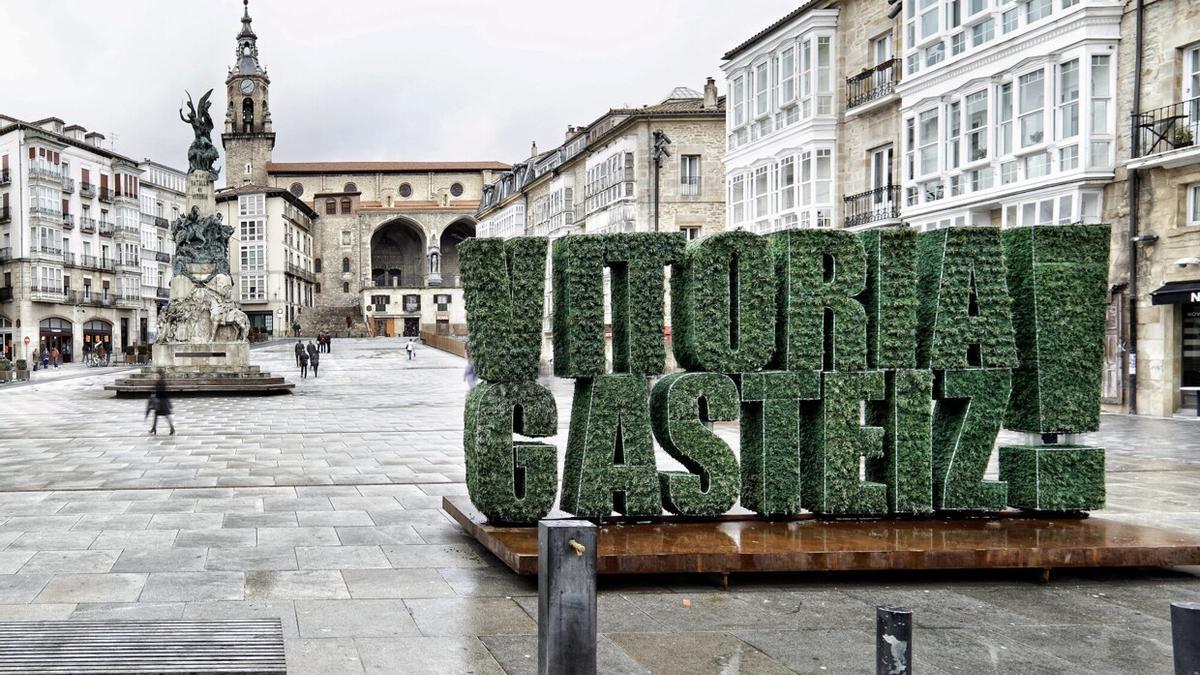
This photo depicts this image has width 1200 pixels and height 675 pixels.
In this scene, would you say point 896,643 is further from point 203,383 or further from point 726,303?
point 203,383

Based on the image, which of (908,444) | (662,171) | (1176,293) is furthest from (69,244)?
(908,444)

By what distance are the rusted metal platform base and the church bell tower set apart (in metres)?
105

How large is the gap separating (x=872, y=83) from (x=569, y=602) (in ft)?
90.5

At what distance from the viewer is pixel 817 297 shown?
9047 millimetres

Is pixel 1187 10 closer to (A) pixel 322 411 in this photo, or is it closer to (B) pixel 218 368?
(A) pixel 322 411

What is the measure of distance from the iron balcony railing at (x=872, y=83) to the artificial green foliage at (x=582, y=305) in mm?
21852

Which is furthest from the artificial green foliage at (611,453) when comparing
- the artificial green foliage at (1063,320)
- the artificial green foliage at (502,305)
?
the artificial green foliage at (1063,320)

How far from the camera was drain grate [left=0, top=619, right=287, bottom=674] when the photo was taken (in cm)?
413

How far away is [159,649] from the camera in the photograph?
438 centimetres

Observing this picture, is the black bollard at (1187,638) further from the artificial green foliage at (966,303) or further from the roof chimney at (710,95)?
the roof chimney at (710,95)

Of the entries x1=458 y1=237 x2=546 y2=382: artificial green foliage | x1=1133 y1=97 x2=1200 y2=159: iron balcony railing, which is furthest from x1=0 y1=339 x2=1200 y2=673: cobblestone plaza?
x1=1133 y1=97 x2=1200 y2=159: iron balcony railing

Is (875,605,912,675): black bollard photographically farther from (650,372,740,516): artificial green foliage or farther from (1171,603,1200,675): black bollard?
(650,372,740,516): artificial green foliage

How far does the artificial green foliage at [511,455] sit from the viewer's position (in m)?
8.51

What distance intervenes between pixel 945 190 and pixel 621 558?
21.2 metres
